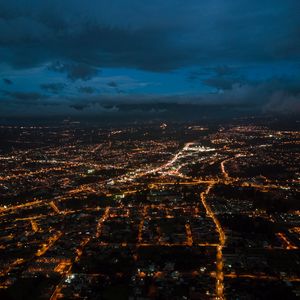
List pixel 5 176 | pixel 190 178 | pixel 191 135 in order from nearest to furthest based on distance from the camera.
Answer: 1. pixel 190 178
2. pixel 5 176
3. pixel 191 135

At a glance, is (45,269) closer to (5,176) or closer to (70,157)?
(5,176)

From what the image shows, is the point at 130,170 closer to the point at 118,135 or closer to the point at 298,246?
the point at 298,246

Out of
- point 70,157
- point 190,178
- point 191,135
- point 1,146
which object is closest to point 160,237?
point 190,178

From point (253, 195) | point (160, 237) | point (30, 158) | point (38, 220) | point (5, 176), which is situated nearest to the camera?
point (160, 237)

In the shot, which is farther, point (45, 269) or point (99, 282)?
point (45, 269)

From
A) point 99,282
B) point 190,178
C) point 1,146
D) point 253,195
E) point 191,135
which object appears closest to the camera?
point 99,282

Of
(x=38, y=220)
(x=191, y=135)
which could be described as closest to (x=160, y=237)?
(x=38, y=220)

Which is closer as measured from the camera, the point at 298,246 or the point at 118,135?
the point at 298,246

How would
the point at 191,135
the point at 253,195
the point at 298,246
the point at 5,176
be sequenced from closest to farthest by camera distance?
the point at 298,246 < the point at 253,195 < the point at 5,176 < the point at 191,135
